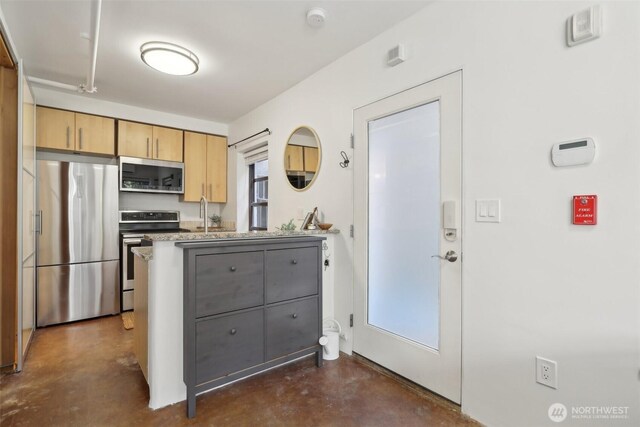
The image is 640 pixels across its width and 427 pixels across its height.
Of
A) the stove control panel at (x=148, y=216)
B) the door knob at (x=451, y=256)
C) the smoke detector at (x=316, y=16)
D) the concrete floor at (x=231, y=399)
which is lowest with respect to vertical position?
the concrete floor at (x=231, y=399)

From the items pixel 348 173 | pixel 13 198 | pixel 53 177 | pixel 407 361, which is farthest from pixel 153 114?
pixel 407 361

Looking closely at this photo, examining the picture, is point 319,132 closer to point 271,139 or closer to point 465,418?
point 271,139

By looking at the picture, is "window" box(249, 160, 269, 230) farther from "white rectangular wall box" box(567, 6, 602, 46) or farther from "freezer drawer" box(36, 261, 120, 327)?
"white rectangular wall box" box(567, 6, 602, 46)

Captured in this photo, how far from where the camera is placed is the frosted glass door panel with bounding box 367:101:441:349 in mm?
2031

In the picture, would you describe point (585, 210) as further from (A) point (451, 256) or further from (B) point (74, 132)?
(B) point (74, 132)

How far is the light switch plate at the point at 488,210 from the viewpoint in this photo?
5.53 ft

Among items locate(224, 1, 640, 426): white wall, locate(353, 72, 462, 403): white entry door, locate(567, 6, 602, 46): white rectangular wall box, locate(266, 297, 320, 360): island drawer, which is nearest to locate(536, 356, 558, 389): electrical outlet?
locate(224, 1, 640, 426): white wall

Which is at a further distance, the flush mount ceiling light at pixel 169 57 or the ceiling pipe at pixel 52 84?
the ceiling pipe at pixel 52 84

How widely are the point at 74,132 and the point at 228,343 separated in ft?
Result: 10.8

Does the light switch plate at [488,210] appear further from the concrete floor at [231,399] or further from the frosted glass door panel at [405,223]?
the concrete floor at [231,399]

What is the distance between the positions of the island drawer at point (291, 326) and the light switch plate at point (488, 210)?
4.27 ft

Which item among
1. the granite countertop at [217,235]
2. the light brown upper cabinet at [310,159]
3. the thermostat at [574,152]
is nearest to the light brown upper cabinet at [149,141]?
the light brown upper cabinet at [310,159]

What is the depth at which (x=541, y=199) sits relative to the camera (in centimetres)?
152

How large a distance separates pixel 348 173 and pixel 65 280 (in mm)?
3226
